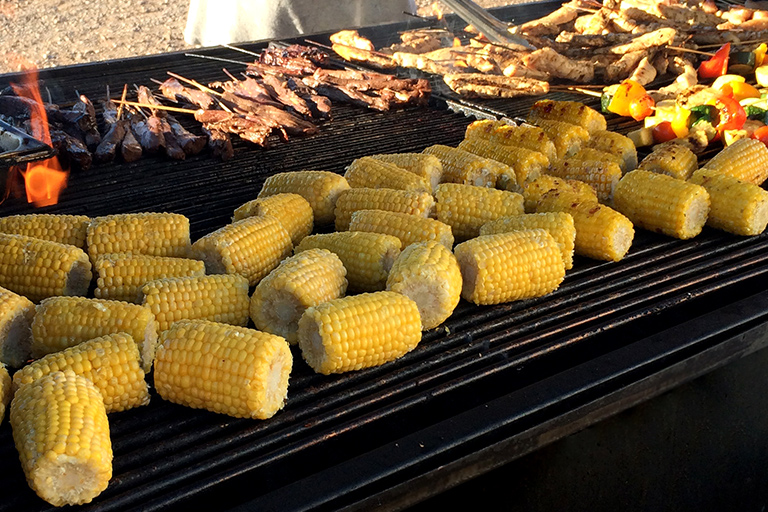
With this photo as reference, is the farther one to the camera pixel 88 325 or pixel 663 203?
pixel 663 203

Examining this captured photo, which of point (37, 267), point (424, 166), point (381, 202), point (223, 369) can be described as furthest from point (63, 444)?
point (424, 166)

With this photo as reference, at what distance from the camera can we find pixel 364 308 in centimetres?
286

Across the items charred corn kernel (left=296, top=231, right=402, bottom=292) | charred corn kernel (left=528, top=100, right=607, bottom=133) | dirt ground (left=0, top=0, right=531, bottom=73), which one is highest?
charred corn kernel (left=528, top=100, right=607, bottom=133)

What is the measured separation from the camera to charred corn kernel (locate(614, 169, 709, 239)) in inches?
153

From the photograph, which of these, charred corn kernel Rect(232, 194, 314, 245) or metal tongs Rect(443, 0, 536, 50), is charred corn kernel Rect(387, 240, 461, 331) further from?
metal tongs Rect(443, 0, 536, 50)

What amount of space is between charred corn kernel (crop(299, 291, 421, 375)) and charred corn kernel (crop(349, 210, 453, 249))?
1.94 ft

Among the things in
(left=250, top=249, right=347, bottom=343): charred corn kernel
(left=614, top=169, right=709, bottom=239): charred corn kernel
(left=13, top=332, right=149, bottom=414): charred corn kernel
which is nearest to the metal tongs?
(left=614, top=169, right=709, bottom=239): charred corn kernel

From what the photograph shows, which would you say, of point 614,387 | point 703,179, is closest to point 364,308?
point 614,387

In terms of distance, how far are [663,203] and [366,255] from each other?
171cm

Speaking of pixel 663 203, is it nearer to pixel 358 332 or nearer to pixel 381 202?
pixel 381 202

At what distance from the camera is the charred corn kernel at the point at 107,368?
2.59m

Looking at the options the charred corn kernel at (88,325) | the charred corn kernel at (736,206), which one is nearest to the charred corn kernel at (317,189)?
the charred corn kernel at (88,325)

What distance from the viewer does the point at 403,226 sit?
11.6 feet

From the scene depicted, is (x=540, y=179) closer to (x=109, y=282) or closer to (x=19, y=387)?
(x=109, y=282)
